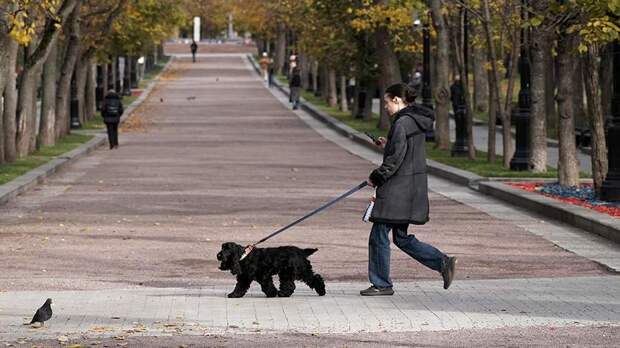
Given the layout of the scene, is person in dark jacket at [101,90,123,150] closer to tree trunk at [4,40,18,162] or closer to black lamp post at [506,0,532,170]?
tree trunk at [4,40,18,162]

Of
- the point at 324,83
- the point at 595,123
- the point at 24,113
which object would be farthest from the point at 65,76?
the point at 324,83

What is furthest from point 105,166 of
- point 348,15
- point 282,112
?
point 282,112

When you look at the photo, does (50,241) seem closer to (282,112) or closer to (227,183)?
(227,183)

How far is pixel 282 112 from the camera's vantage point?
68.6 meters

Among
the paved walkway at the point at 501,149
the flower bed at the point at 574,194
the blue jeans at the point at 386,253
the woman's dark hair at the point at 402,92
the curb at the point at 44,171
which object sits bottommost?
→ the paved walkway at the point at 501,149

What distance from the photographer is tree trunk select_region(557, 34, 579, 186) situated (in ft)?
83.6

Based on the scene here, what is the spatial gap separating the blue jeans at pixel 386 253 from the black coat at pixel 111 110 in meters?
29.9

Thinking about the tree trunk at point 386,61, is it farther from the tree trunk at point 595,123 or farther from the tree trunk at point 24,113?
the tree trunk at point 595,123

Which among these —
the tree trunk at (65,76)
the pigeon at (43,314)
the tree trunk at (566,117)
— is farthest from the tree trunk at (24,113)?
the pigeon at (43,314)

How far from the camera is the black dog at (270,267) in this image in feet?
42.3

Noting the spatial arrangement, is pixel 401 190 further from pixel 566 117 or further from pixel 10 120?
pixel 10 120

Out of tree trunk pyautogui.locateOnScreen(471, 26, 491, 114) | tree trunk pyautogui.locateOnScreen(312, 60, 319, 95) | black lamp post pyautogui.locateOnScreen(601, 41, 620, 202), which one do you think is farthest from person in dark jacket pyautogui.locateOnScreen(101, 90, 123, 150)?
tree trunk pyautogui.locateOnScreen(312, 60, 319, 95)

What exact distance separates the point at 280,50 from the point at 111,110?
76530 millimetres

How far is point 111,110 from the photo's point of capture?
43375mm
